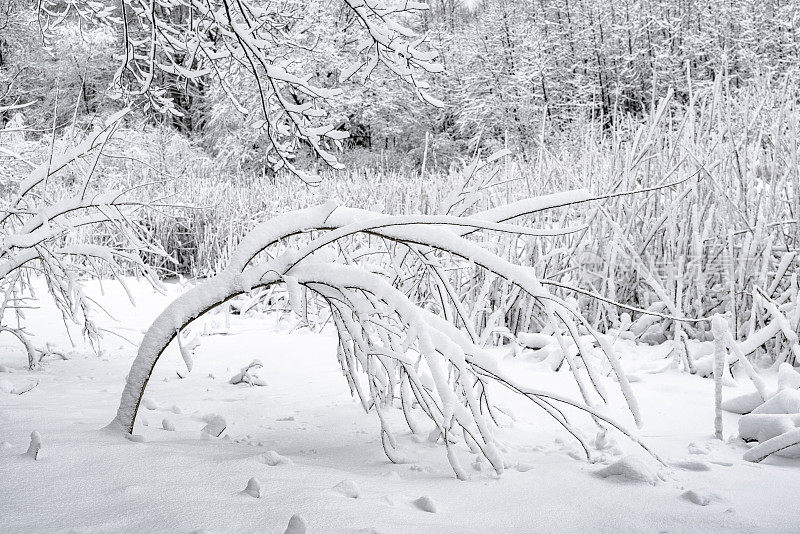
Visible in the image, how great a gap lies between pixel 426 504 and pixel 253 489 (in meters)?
0.29

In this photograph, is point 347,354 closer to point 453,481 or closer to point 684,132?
point 453,481

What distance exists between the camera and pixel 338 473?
1184mm

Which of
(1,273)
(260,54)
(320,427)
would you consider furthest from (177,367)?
(260,54)

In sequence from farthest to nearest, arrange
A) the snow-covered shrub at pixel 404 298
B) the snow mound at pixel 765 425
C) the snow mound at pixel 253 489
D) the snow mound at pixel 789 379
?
the snow mound at pixel 789 379, the snow mound at pixel 765 425, the snow-covered shrub at pixel 404 298, the snow mound at pixel 253 489

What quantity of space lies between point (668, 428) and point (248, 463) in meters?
1.23

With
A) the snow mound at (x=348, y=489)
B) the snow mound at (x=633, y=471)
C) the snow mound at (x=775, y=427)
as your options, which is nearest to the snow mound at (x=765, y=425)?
the snow mound at (x=775, y=427)

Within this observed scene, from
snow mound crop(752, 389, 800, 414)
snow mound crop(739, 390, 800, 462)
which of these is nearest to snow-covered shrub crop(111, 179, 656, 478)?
snow mound crop(739, 390, 800, 462)

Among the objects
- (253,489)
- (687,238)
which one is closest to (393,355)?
(253,489)

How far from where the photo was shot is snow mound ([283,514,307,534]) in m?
0.83

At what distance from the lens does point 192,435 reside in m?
1.46

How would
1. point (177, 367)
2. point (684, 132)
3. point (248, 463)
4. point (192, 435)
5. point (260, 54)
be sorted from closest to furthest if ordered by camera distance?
point (248, 463)
point (192, 435)
point (260, 54)
point (177, 367)
point (684, 132)

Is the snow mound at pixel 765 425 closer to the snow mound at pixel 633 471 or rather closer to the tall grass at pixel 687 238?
the snow mound at pixel 633 471

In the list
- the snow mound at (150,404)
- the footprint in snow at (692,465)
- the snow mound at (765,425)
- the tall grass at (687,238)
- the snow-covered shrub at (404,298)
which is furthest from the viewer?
the tall grass at (687,238)

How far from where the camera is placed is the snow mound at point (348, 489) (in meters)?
1.02
